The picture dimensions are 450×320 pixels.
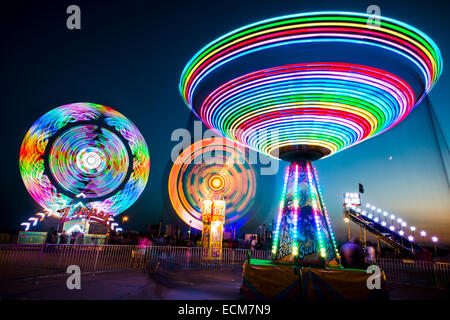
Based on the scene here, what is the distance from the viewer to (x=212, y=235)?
19062 millimetres

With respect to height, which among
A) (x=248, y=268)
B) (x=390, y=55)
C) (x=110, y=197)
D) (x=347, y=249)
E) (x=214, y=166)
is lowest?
(x=248, y=268)

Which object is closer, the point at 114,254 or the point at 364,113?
the point at 364,113

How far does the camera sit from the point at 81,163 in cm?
1923

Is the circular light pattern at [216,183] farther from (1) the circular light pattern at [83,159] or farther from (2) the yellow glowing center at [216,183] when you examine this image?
(1) the circular light pattern at [83,159]

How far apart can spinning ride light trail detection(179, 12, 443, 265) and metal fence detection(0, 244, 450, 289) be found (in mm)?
2974

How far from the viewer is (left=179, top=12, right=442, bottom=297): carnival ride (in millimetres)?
5043

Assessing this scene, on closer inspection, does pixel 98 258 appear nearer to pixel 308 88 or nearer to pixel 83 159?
pixel 308 88

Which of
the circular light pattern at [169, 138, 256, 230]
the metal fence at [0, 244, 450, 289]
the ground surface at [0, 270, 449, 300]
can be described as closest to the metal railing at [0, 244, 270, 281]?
the metal fence at [0, 244, 450, 289]

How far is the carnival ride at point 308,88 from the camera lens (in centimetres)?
504

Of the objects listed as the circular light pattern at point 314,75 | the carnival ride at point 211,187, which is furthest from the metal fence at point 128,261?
the carnival ride at point 211,187

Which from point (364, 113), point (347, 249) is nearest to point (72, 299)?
point (347, 249)

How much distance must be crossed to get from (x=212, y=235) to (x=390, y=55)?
Answer: 16.4 metres
